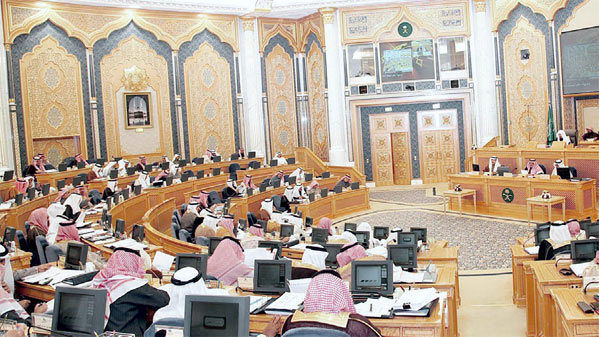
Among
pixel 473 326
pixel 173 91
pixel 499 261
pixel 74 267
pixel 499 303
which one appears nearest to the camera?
pixel 74 267

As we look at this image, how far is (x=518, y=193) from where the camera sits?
17000 millimetres

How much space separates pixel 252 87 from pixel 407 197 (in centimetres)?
734

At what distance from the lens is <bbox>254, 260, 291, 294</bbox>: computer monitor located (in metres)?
6.23

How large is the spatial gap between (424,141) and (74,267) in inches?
739

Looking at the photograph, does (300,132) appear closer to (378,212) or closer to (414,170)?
(414,170)

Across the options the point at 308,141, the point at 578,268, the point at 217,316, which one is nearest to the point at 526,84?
the point at 308,141

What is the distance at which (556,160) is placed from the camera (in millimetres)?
17469

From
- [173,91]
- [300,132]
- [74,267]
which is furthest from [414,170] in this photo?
[74,267]

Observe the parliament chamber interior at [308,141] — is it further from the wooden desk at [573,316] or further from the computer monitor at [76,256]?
the wooden desk at [573,316]

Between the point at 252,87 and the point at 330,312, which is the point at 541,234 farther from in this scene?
the point at 252,87

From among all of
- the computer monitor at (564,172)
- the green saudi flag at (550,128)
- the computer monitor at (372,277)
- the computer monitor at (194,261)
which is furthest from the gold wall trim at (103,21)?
the computer monitor at (372,277)

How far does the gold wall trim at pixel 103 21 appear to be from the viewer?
64.3ft

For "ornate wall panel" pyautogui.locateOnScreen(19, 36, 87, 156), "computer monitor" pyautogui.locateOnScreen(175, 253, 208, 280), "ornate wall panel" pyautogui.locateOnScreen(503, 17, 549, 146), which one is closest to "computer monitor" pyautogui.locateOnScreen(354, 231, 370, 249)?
"computer monitor" pyautogui.locateOnScreen(175, 253, 208, 280)

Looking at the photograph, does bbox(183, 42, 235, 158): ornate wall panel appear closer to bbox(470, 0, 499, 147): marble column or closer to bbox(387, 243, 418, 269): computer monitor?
bbox(470, 0, 499, 147): marble column
